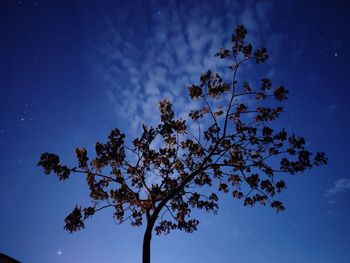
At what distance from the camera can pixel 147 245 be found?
14664 millimetres

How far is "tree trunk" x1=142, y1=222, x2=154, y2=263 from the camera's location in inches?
564

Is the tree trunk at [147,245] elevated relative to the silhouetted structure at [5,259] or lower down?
elevated

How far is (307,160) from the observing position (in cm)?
1502

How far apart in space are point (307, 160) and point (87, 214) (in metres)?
12.2

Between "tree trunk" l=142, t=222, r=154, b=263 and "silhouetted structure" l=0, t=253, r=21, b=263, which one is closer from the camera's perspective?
"silhouetted structure" l=0, t=253, r=21, b=263

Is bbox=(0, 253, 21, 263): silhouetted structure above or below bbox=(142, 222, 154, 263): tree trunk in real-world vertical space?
below

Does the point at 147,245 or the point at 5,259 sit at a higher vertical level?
the point at 147,245

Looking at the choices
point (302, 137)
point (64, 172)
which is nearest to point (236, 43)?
point (302, 137)

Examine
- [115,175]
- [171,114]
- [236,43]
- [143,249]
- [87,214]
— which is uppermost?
[236,43]

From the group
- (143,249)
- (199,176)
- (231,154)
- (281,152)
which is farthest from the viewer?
(199,176)

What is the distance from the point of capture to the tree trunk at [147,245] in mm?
14316

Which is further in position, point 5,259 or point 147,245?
point 147,245

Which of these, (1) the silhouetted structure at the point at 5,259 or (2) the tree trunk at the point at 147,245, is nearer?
(1) the silhouetted structure at the point at 5,259

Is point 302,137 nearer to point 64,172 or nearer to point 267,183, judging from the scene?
point 267,183
